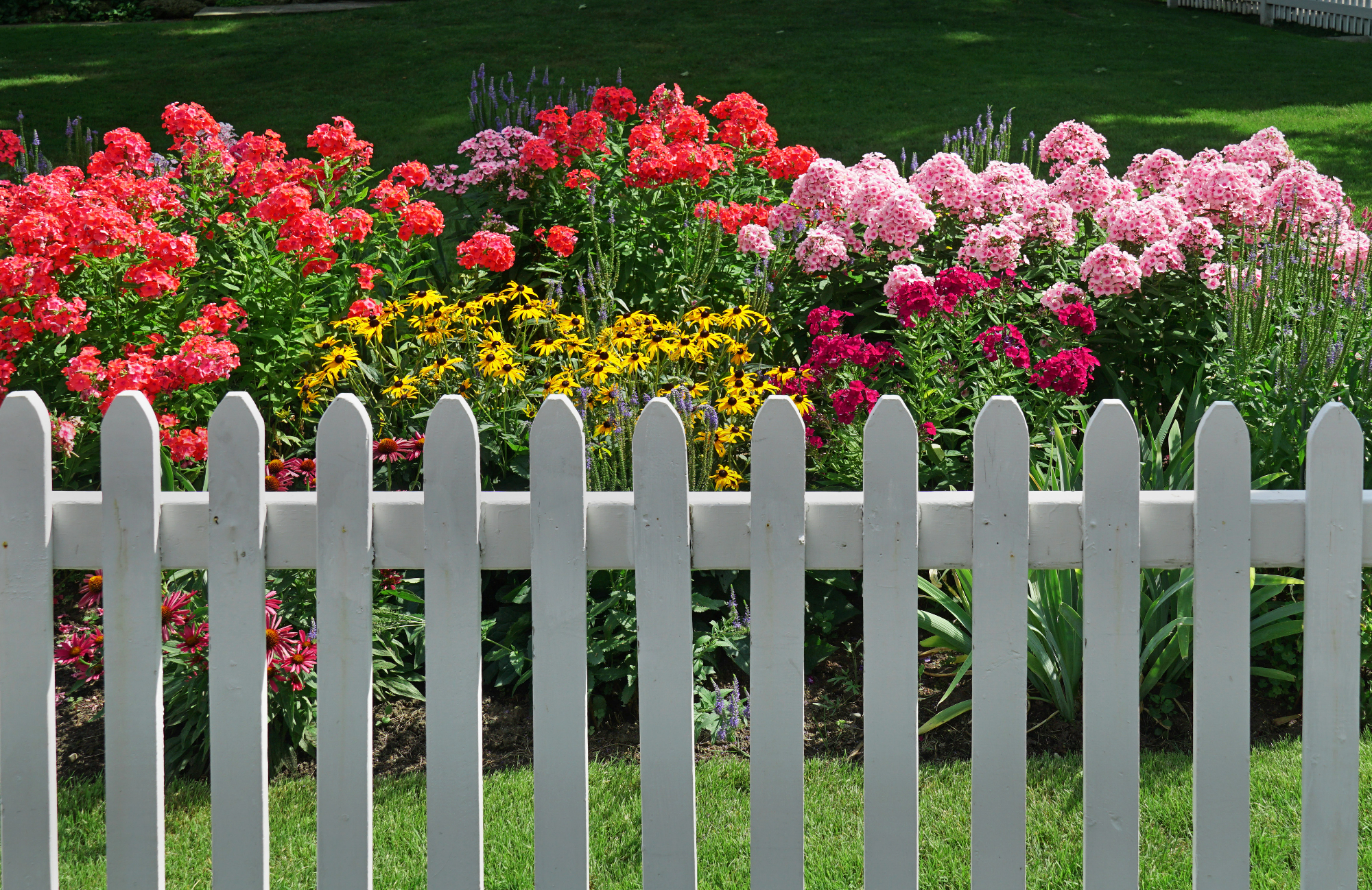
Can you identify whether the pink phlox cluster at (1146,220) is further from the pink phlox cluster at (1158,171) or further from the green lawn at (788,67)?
the green lawn at (788,67)

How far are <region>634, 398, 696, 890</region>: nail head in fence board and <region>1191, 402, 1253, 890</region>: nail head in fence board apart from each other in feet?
2.81

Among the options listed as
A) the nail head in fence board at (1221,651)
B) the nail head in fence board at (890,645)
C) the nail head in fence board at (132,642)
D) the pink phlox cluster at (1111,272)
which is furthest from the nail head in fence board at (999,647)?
the pink phlox cluster at (1111,272)

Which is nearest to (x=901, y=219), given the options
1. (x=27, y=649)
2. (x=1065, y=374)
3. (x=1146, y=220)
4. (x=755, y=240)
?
(x=755, y=240)

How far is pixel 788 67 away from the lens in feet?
45.9

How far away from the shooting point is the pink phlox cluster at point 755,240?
15.2 feet

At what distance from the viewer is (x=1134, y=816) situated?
2174 mm

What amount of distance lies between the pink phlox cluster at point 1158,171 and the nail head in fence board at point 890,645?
136 inches

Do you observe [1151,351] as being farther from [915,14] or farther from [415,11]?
[415,11]

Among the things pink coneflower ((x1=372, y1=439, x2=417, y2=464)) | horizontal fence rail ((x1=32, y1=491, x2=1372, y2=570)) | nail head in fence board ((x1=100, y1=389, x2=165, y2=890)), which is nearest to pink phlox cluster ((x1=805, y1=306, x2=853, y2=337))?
pink coneflower ((x1=372, y1=439, x2=417, y2=464))

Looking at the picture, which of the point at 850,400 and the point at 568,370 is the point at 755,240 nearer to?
the point at 568,370

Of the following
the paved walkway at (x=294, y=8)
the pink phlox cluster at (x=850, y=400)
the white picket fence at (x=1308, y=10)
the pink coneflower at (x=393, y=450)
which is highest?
the paved walkway at (x=294, y=8)

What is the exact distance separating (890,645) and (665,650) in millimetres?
381

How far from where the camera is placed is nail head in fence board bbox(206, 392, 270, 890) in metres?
2.12

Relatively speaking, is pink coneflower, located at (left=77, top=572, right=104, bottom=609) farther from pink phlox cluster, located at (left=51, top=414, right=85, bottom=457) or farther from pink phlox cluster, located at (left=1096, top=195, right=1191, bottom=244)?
pink phlox cluster, located at (left=1096, top=195, right=1191, bottom=244)
